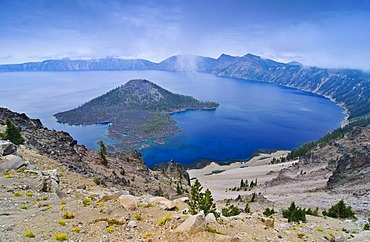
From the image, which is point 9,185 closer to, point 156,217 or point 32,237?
point 32,237

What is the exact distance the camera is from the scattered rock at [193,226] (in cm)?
1487

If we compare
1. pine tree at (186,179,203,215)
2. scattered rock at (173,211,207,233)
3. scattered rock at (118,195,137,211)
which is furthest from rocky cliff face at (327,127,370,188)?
scattered rock at (118,195,137,211)

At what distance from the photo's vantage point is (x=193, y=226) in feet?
48.9

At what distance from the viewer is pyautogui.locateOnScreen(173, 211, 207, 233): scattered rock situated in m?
14.9

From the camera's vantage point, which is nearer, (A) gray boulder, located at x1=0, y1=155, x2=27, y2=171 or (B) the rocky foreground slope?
(B) the rocky foreground slope

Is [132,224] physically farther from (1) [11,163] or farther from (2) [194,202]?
(1) [11,163]

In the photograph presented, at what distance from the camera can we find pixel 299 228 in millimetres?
27781

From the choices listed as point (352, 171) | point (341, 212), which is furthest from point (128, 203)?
point (352, 171)

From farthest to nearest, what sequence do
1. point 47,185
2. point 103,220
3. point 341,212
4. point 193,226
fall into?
point 341,212 → point 47,185 → point 103,220 → point 193,226

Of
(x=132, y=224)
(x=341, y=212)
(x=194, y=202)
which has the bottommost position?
(x=341, y=212)

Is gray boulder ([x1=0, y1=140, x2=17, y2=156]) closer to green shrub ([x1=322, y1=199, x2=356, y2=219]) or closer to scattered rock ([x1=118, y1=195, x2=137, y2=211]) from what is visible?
scattered rock ([x1=118, y1=195, x2=137, y2=211])

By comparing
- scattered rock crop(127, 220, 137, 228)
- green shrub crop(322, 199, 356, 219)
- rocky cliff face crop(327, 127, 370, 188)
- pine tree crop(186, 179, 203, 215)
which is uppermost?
scattered rock crop(127, 220, 137, 228)

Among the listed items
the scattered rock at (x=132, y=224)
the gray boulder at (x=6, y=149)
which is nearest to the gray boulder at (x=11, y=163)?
the gray boulder at (x=6, y=149)

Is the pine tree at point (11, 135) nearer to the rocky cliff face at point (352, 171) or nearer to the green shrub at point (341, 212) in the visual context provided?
the green shrub at point (341, 212)
